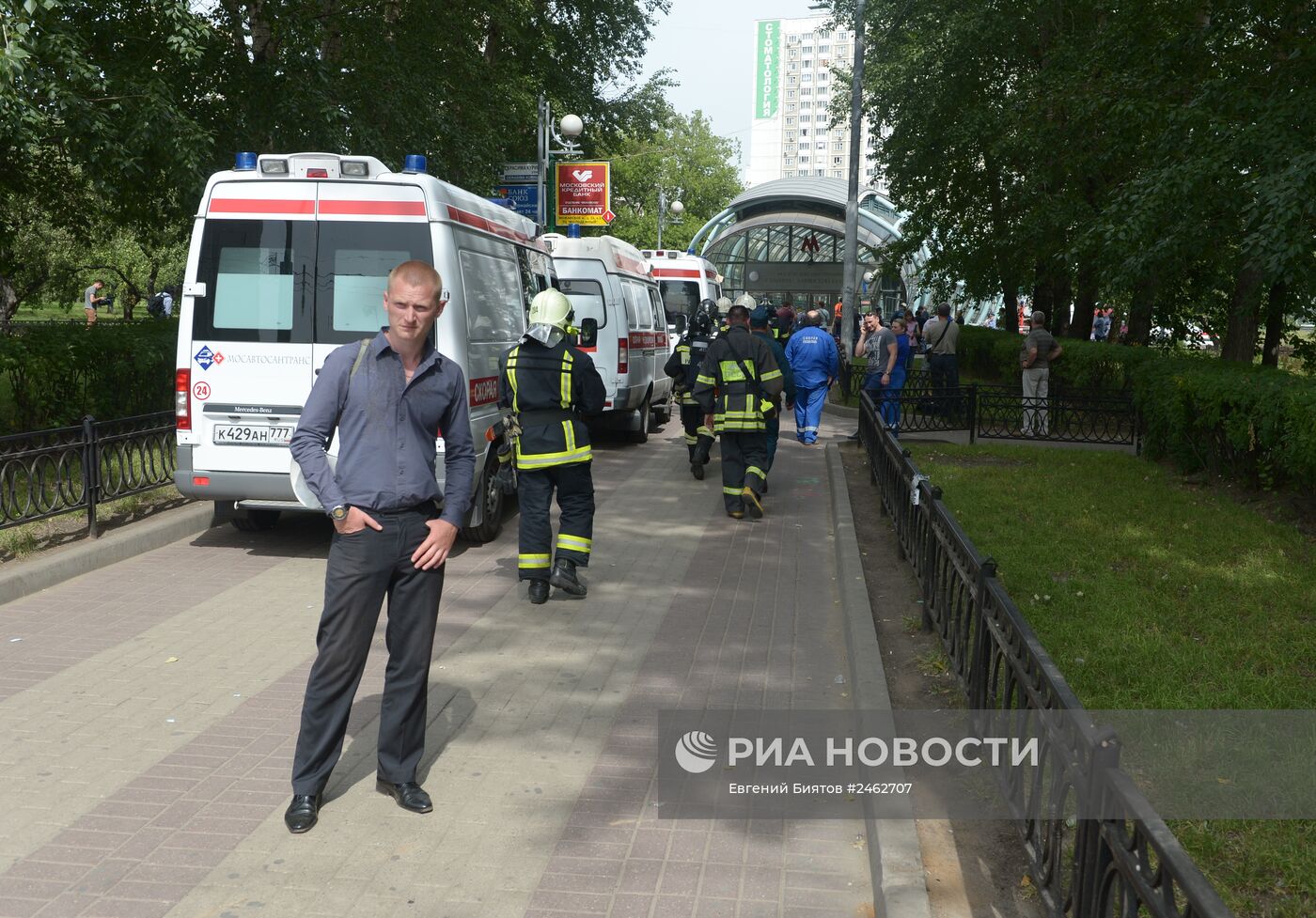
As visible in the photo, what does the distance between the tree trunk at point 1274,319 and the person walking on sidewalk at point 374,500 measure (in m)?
13.1

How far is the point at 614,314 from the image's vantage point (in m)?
16.4

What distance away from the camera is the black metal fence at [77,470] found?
844 cm

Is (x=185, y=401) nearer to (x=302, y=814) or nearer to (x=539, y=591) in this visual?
(x=539, y=591)

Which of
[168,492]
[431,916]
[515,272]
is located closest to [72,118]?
[168,492]

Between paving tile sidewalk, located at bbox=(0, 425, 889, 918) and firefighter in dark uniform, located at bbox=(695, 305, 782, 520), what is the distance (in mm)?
1930

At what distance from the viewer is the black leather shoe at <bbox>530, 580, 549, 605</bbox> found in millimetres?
7852

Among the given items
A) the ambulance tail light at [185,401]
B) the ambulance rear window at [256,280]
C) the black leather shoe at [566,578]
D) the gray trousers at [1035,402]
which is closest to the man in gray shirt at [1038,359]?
the gray trousers at [1035,402]

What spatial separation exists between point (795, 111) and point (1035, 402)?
18657cm

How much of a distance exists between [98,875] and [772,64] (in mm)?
186122

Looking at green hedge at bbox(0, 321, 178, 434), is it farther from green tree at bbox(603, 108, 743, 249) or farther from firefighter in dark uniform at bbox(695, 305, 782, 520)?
green tree at bbox(603, 108, 743, 249)

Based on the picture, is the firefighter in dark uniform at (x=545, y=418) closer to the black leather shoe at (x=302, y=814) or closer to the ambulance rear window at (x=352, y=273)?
the ambulance rear window at (x=352, y=273)

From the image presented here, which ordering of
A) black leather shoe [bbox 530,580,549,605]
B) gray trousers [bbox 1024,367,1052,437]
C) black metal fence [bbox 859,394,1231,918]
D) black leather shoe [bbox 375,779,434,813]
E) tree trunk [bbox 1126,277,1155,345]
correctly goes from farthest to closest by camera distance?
tree trunk [bbox 1126,277,1155,345] < gray trousers [bbox 1024,367,1052,437] < black leather shoe [bbox 530,580,549,605] < black leather shoe [bbox 375,779,434,813] < black metal fence [bbox 859,394,1231,918]

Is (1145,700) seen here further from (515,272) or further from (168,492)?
(168,492)

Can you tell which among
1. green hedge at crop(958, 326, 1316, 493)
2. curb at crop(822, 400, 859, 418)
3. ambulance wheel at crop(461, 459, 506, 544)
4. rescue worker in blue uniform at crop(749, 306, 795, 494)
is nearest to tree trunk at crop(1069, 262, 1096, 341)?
curb at crop(822, 400, 859, 418)
